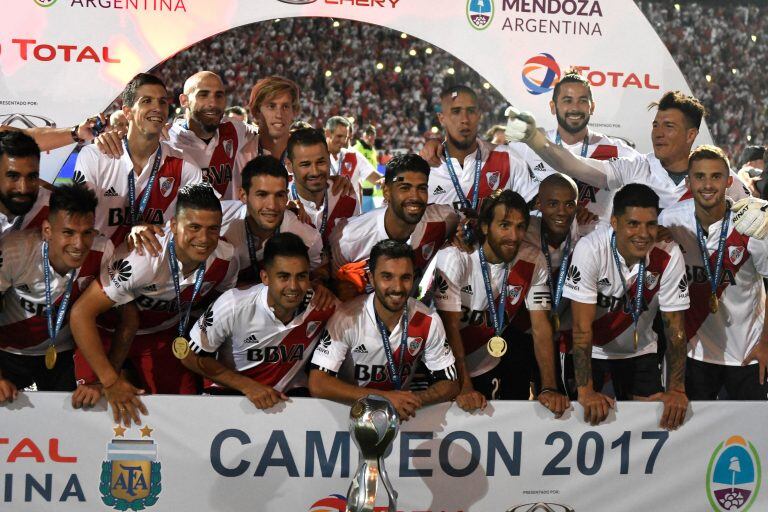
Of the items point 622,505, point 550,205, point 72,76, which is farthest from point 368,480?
point 72,76

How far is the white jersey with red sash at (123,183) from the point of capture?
191 inches

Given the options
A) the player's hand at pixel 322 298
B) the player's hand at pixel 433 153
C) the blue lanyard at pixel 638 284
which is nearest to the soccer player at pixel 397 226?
the player's hand at pixel 322 298

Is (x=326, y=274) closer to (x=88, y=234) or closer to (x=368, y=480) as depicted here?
(x=88, y=234)

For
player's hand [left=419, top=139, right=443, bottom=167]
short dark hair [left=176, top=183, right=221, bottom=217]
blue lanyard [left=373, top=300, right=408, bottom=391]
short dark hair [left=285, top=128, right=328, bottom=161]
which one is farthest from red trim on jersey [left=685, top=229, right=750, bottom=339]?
short dark hair [left=176, top=183, right=221, bottom=217]

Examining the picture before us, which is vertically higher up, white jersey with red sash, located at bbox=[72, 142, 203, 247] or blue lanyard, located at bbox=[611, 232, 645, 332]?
white jersey with red sash, located at bbox=[72, 142, 203, 247]

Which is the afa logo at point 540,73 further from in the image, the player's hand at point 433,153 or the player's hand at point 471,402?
the player's hand at point 471,402

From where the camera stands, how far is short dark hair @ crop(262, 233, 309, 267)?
13.8 feet

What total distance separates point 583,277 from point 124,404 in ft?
7.74

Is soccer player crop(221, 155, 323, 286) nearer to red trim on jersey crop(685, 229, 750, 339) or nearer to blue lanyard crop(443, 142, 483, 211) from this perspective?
blue lanyard crop(443, 142, 483, 211)

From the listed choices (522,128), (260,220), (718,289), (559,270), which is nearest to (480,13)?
(522,128)

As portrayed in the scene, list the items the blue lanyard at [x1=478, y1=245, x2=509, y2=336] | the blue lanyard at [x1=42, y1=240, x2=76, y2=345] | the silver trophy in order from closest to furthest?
1. the silver trophy
2. the blue lanyard at [x1=42, y1=240, x2=76, y2=345]
3. the blue lanyard at [x1=478, y1=245, x2=509, y2=336]

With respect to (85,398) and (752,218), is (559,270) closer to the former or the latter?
(752,218)

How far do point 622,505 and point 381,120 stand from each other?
1416cm

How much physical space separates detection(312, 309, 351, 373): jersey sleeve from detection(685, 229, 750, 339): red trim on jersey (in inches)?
82.9
